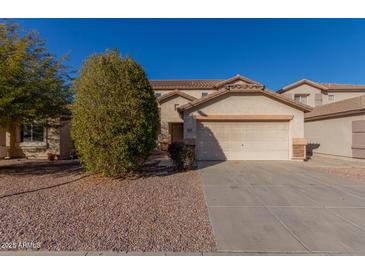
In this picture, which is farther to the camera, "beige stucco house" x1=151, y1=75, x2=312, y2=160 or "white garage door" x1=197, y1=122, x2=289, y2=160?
"white garage door" x1=197, y1=122, x2=289, y2=160

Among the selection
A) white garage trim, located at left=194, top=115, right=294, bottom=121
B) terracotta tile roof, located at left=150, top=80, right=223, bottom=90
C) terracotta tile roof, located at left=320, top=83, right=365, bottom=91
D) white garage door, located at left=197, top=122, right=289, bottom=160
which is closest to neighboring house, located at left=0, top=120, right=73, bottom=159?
white garage trim, located at left=194, top=115, right=294, bottom=121

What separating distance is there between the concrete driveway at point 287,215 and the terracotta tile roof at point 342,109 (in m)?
6.97

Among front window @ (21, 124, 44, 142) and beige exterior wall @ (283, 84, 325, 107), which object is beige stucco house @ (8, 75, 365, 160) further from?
beige exterior wall @ (283, 84, 325, 107)

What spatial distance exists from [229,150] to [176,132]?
31.6 ft

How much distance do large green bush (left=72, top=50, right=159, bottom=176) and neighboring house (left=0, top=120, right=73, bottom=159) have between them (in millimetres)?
7002

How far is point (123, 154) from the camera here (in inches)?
243

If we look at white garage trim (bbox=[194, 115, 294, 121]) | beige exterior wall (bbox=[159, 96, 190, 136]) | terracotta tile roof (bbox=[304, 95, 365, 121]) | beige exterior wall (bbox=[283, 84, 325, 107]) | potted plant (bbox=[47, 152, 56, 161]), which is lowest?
potted plant (bbox=[47, 152, 56, 161])

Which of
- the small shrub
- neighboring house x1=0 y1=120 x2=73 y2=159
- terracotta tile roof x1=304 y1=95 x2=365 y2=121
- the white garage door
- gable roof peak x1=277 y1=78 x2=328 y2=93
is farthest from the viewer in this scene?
gable roof peak x1=277 y1=78 x2=328 y2=93

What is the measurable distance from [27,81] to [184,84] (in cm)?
1954

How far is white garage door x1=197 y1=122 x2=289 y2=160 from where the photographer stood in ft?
37.4

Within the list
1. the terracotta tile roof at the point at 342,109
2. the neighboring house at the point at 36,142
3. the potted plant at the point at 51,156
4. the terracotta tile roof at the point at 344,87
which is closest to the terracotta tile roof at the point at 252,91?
the terracotta tile roof at the point at 342,109

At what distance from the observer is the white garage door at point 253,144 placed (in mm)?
11391

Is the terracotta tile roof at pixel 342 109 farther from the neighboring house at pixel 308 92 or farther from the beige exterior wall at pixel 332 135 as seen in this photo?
the neighboring house at pixel 308 92

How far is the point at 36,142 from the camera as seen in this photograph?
12172mm
